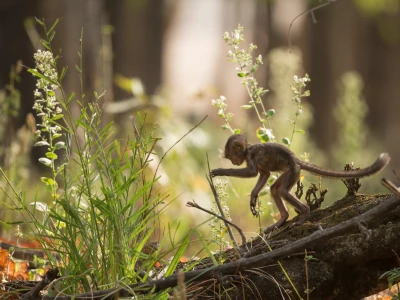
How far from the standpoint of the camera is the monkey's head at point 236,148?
5.42m

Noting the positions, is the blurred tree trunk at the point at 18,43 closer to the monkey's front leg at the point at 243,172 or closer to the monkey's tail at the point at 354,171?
the monkey's front leg at the point at 243,172

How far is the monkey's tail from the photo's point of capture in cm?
459

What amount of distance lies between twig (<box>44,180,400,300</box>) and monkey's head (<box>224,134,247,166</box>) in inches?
53.6

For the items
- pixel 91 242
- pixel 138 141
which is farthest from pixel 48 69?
pixel 91 242

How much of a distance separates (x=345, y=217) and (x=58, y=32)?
10.2 meters

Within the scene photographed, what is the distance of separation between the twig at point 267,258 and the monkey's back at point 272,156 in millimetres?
1008

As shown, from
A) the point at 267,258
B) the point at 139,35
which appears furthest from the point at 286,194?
the point at 139,35

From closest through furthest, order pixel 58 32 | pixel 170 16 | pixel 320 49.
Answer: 1. pixel 58 32
2. pixel 320 49
3. pixel 170 16

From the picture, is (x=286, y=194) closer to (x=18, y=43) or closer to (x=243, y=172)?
(x=243, y=172)

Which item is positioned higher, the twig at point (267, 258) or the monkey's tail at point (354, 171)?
the monkey's tail at point (354, 171)

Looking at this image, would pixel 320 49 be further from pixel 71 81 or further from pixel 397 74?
pixel 71 81

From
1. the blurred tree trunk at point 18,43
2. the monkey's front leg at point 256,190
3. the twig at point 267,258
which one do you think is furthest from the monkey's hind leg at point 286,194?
the blurred tree trunk at point 18,43

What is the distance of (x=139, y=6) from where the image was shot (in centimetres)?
3406

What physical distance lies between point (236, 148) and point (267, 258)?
1.47 meters
